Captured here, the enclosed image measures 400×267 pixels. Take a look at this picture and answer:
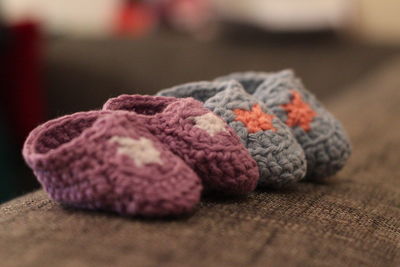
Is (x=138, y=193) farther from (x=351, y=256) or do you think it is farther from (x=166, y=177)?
(x=351, y=256)

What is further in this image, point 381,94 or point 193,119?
point 381,94

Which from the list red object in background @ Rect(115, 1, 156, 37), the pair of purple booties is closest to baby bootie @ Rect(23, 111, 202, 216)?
the pair of purple booties

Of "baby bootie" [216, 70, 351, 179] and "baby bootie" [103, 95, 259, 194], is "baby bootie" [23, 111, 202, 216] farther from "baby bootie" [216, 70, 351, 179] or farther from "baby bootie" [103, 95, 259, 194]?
"baby bootie" [216, 70, 351, 179]

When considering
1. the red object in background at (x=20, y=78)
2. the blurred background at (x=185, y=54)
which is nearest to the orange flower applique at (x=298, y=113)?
the blurred background at (x=185, y=54)

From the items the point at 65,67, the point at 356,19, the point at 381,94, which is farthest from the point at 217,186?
the point at 356,19

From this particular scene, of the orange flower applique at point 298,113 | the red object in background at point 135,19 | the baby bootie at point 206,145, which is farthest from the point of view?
the red object in background at point 135,19

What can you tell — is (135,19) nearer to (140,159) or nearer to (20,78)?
(20,78)

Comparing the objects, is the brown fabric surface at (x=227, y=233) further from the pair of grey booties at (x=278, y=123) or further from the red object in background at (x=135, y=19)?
the red object in background at (x=135, y=19)
